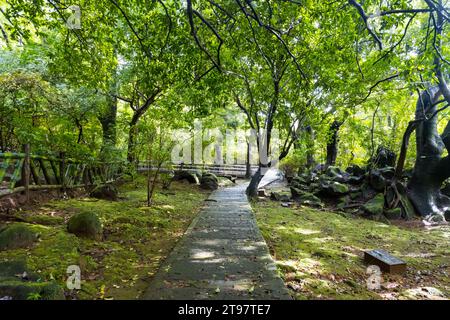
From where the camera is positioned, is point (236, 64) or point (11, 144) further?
point (11, 144)

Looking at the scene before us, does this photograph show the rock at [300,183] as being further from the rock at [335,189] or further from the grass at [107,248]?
the grass at [107,248]

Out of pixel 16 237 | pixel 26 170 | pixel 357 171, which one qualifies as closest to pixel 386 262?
pixel 16 237

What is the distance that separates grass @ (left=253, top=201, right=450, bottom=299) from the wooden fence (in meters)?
5.23

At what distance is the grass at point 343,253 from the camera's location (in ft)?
11.7

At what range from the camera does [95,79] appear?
710 centimetres

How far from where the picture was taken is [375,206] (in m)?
9.70

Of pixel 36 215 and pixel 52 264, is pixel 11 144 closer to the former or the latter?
pixel 36 215

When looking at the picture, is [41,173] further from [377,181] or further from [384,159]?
[384,159]

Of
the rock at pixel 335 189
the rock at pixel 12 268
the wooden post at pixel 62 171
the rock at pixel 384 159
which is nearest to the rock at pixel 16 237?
the rock at pixel 12 268

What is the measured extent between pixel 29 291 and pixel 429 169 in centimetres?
1208

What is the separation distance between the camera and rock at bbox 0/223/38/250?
12.1 feet

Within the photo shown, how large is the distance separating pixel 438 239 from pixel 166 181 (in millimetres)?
9489

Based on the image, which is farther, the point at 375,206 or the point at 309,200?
the point at 309,200
